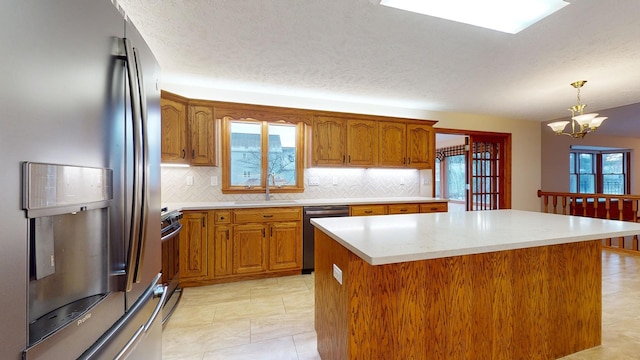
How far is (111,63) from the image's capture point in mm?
878

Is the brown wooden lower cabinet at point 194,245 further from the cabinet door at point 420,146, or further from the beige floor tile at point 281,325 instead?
the cabinet door at point 420,146

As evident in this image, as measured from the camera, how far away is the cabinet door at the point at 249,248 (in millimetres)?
3105

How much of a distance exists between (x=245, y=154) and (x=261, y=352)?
2.51 metres

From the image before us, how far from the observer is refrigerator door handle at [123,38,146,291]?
0.93m

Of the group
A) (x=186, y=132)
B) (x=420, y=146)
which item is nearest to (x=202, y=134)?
(x=186, y=132)

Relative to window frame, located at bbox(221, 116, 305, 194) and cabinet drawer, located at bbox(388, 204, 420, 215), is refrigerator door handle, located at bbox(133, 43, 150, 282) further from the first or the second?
cabinet drawer, located at bbox(388, 204, 420, 215)

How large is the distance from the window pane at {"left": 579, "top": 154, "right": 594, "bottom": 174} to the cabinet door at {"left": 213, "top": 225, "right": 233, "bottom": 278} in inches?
432

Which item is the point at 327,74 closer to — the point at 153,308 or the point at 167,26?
the point at 167,26

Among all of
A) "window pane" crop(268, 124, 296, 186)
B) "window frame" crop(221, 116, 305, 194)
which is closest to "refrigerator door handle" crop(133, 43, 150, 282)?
"window frame" crop(221, 116, 305, 194)

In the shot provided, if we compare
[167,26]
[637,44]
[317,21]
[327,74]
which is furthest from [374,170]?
[167,26]

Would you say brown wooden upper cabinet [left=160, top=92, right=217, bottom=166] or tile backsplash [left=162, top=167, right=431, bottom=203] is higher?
brown wooden upper cabinet [left=160, top=92, right=217, bottom=166]

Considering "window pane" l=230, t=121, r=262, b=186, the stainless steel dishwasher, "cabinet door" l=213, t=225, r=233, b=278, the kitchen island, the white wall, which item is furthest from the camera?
"window pane" l=230, t=121, r=262, b=186

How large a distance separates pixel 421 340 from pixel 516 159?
17.8 feet

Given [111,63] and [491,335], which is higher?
[111,63]
